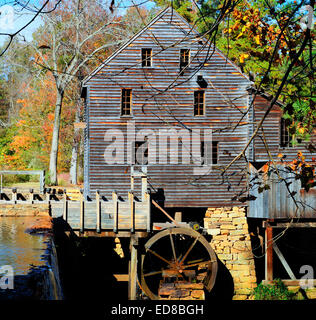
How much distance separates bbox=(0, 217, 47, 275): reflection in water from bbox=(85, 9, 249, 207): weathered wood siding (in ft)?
25.2

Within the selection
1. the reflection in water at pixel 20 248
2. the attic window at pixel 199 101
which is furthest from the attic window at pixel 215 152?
the reflection in water at pixel 20 248

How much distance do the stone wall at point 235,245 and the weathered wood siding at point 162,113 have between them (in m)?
0.77

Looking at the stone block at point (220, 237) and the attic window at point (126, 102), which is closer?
the stone block at point (220, 237)

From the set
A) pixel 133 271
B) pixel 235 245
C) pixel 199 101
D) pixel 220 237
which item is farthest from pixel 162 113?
pixel 133 271

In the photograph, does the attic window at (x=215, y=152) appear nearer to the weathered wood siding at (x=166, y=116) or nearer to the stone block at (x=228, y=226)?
the weathered wood siding at (x=166, y=116)

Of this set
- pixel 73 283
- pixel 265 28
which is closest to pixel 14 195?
pixel 73 283

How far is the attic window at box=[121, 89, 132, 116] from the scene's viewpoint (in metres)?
21.1

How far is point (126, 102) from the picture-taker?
2103cm

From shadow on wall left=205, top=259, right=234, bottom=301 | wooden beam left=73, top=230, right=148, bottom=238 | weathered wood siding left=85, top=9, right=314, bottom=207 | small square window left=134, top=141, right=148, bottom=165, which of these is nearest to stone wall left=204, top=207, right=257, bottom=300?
shadow on wall left=205, top=259, right=234, bottom=301

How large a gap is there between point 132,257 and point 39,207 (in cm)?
379

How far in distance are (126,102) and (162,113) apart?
5.52 feet

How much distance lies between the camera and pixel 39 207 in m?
16.7

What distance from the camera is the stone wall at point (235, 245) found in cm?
1955

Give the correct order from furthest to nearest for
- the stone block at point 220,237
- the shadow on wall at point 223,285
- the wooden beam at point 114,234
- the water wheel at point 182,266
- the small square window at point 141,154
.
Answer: the small square window at point 141,154 < the stone block at point 220,237 < the shadow on wall at point 223,285 < the water wheel at point 182,266 < the wooden beam at point 114,234
